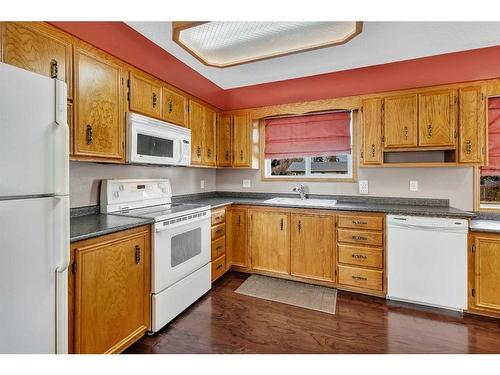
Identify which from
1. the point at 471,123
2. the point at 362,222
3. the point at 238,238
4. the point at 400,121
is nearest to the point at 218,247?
the point at 238,238

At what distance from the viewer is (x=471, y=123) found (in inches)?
97.4

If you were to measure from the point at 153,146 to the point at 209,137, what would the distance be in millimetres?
1079

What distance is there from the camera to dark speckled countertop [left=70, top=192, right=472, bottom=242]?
5.41 ft

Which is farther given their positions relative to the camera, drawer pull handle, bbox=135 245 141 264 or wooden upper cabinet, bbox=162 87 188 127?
wooden upper cabinet, bbox=162 87 188 127

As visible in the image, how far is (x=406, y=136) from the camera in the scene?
2678 mm

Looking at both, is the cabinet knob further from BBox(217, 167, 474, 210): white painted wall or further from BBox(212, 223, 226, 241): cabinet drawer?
BBox(217, 167, 474, 210): white painted wall

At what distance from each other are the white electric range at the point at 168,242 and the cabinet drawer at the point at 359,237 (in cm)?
143

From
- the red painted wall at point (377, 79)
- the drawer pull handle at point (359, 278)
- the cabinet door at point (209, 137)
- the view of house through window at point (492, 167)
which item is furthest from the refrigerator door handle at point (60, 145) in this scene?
the view of house through window at point (492, 167)

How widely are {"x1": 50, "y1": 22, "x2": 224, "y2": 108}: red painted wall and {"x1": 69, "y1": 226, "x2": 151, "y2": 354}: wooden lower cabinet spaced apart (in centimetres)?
140

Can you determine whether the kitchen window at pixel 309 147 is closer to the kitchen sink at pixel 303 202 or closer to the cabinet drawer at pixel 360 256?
the kitchen sink at pixel 303 202

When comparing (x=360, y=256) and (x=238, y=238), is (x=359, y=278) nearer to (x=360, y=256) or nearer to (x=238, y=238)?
(x=360, y=256)

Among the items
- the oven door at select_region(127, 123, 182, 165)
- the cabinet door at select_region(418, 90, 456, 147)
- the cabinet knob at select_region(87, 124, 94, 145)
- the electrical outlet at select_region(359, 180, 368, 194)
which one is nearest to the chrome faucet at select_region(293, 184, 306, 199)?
the electrical outlet at select_region(359, 180, 368, 194)

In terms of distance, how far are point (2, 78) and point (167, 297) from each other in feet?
5.74

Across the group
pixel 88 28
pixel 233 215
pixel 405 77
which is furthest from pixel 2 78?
pixel 405 77
